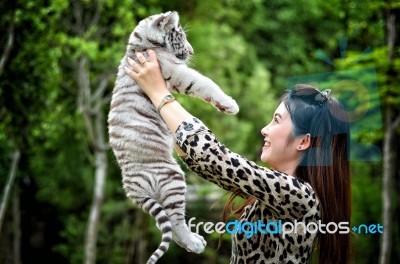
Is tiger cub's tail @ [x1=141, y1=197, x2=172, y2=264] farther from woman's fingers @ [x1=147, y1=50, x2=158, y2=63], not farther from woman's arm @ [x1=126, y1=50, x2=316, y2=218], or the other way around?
woman's fingers @ [x1=147, y1=50, x2=158, y2=63]

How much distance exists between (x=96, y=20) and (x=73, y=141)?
2.65 meters

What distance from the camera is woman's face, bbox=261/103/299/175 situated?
1705mm

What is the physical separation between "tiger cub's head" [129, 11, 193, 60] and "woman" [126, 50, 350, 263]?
0.06 metres

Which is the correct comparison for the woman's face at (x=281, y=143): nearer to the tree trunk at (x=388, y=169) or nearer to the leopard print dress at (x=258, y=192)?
the leopard print dress at (x=258, y=192)

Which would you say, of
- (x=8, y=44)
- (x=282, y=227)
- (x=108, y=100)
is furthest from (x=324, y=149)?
(x=108, y=100)

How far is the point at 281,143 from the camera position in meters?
1.71

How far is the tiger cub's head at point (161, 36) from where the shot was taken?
5.37ft

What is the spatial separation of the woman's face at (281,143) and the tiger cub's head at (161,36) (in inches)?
13.2

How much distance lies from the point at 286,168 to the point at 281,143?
0.30 ft

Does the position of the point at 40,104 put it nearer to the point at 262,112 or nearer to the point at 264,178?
the point at 262,112

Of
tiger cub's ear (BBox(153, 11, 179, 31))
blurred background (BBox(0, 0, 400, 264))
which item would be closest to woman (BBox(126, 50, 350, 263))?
tiger cub's ear (BBox(153, 11, 179, 31))

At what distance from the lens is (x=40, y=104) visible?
6746mm

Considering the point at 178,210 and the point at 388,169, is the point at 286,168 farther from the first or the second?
the point at 388,169

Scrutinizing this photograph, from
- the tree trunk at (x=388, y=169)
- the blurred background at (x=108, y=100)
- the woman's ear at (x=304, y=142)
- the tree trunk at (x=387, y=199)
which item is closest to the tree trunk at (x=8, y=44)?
the blurred background at (x=108, y=100)
